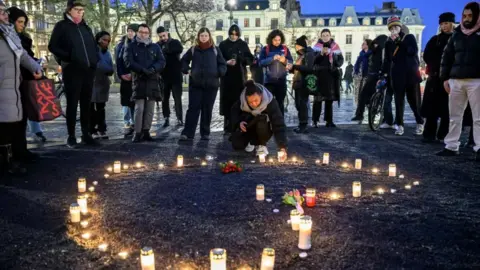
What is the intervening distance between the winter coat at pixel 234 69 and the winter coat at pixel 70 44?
255cm

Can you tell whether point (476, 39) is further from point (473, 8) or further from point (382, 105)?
point (382, 105)

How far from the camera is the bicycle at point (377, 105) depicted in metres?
9.32

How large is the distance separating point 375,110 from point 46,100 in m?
6.36

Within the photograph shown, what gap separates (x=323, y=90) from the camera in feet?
31.7

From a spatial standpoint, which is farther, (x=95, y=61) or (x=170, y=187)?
(x=95, y=61)

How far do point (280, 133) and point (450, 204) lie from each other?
2.44 metres

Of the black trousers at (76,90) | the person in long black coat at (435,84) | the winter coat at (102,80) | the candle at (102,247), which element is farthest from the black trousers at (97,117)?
the person in long black coat at (435,84)

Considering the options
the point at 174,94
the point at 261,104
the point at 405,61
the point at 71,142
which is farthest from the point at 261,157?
the point at 174,94

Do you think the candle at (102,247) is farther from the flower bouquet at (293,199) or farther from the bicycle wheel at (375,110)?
the bicycle wheel at (375,110)

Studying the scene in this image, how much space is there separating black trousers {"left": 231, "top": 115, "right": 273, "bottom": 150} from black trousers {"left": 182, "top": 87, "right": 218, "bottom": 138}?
1544 millimetres

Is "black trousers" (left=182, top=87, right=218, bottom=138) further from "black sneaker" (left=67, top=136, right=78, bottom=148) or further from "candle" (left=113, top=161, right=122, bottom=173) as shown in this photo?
"candle" (left=113, top=161, right=122, bottom=173)

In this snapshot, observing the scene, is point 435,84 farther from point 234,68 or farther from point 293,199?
point 293,199

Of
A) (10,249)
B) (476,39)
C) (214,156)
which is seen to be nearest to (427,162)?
(476,39)

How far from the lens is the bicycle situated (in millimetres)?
9320
